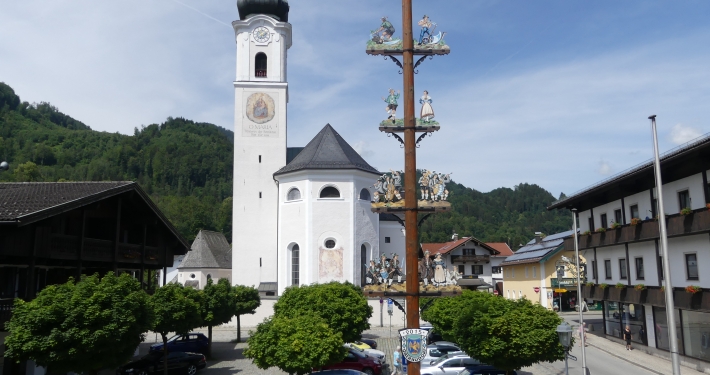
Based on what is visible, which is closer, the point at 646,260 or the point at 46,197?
the point at 46,197

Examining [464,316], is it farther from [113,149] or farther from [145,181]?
A: [113,149]

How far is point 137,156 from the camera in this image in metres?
166

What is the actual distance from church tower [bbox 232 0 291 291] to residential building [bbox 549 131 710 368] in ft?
70.9

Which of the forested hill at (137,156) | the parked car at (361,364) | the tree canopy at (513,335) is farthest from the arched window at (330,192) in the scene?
the forested hill at (137,156)

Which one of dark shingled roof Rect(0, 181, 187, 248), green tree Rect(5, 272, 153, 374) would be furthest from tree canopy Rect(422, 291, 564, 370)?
dark shingled roof Rect(0, 181, 187, 248)

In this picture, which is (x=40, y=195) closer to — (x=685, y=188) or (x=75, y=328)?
(x=75, y=328)

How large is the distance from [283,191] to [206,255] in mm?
19227

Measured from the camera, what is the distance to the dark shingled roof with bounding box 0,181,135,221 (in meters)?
17.9

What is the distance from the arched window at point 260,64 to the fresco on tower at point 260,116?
1.85m

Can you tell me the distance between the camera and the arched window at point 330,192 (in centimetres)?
4278

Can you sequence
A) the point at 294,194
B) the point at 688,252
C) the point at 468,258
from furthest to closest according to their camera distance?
the point at 468,258
the point at 294,194
the point at 688,252

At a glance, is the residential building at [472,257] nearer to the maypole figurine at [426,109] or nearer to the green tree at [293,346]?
the green tree at [293,346]

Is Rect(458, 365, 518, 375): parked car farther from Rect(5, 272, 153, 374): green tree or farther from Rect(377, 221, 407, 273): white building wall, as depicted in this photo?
Rect(377, 221, 407, 273): white building wall

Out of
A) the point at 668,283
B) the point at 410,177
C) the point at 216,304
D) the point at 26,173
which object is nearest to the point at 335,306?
the point at 216,304
